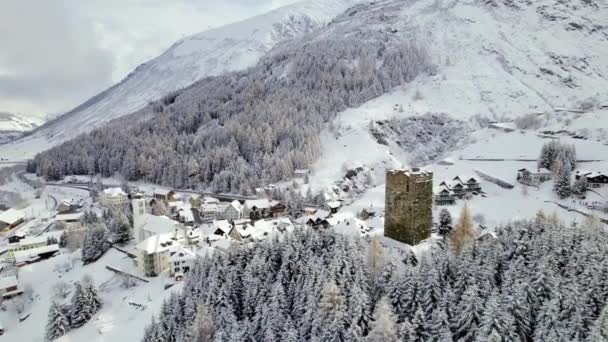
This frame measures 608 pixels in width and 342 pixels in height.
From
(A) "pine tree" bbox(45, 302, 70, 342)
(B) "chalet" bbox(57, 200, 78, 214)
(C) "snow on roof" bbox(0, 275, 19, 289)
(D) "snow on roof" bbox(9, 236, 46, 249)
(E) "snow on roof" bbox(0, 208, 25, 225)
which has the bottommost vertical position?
(A) "pine tree" bbox(45, 302, 70, 342)

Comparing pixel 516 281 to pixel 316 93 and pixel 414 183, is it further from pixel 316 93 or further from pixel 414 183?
pixel 316 93

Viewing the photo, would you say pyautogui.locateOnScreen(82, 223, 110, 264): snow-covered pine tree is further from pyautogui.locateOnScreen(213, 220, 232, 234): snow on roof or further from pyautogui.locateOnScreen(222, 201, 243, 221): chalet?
pyautogui.locateOnScreen(222, 201, 243, 221): chalet

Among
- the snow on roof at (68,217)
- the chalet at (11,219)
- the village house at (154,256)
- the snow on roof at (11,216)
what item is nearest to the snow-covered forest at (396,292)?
the village house at (154,256)

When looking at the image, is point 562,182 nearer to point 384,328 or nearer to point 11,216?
point 384,328

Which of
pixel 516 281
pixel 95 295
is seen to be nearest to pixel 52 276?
pixel 95 295

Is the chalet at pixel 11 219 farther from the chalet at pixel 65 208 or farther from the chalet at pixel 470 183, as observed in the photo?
the chalet at pixel 470 183

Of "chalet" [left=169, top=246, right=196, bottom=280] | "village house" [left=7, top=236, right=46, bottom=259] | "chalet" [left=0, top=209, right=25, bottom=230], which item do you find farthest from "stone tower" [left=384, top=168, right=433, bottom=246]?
"chalet" [left=0, top=209, right=25, bottom=230]

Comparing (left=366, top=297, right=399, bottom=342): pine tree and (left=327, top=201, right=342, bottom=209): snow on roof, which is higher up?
(left=327, top=201, right=342, bottom=209): snow on roof
